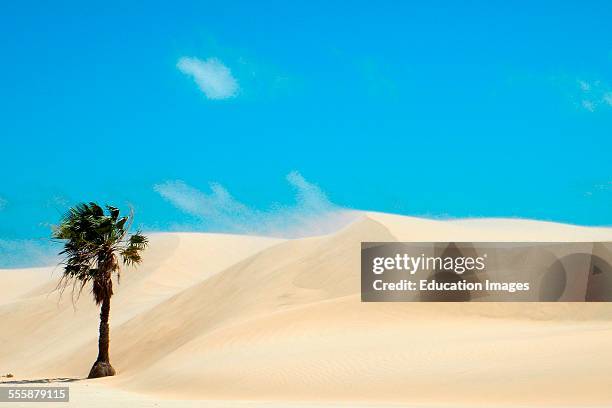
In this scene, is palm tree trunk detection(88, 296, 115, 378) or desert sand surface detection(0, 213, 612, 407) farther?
palm tree trunk detection(88, 296, 115, 378)

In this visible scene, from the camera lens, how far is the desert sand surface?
1620 centimetres

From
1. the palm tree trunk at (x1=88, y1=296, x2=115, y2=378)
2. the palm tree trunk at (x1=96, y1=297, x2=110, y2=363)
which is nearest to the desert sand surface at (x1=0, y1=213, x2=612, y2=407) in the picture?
the palm tree trunk at (x1=88, y1=296, x2=115, y2=378)

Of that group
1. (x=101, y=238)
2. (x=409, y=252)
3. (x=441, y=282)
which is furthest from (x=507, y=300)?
(x=101, y=238)

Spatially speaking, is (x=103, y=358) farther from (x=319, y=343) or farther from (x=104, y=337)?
(x=319, y=343)

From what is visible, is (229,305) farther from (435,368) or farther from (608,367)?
(608,367)

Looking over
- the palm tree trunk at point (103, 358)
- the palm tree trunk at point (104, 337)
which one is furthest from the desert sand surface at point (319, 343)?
the palm tree trunk at point (104, 337)

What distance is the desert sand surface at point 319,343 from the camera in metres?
16.2

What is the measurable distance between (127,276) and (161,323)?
1845 cm

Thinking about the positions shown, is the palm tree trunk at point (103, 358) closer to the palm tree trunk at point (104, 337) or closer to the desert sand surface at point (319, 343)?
the palm tree trunk at point (104, 337)

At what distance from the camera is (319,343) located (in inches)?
861

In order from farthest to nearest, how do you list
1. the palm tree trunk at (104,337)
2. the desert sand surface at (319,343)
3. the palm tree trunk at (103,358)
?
the palm tree trunk at (104,337) → the palm tree trunk at (103,358) → the desert sand surface at (319,343)

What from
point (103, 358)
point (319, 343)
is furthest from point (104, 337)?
→ point (319, 343)

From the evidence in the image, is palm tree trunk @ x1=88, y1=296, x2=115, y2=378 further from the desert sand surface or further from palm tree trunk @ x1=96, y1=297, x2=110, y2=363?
the desert sand surface

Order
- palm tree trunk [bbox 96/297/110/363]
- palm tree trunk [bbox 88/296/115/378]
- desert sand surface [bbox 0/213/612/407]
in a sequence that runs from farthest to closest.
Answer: palm tree trunk [bbox 96/297/110/363] < palm tree trunk [bbox 88/296/115/378] < desert sand surface [bbox 0/213/612/407]
